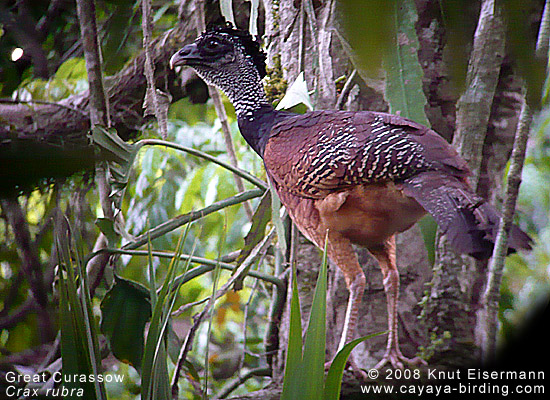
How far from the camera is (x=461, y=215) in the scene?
0.70 meters

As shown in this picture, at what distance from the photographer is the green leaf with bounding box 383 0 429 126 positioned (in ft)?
2.47

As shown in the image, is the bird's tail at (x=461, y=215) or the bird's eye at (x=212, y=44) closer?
the bird's tail at (x=461, y=215)

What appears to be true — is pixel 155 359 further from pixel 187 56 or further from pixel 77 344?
pixel 187 56

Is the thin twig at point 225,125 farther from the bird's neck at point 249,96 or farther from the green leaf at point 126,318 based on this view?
the green leaf at point 126,318

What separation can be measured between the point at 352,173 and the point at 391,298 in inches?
10.2

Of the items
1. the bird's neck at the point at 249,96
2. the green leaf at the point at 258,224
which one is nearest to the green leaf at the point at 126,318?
the green leaf at the point at 258,224

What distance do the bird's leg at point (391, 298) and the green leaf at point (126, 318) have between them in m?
0.47

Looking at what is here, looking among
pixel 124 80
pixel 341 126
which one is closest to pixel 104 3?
pixel 124 80

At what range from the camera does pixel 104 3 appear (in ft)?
3.59

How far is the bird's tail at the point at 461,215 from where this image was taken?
2.26 feet

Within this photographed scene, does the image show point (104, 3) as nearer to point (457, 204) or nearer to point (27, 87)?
point (27, 87)

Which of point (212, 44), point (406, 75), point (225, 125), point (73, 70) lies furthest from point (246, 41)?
point (73, 70)

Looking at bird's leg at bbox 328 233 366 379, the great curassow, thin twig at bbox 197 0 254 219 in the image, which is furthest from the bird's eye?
bird's leg at bbox 328 233 366 379

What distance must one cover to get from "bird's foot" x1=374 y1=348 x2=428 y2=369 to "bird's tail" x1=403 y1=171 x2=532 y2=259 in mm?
267
